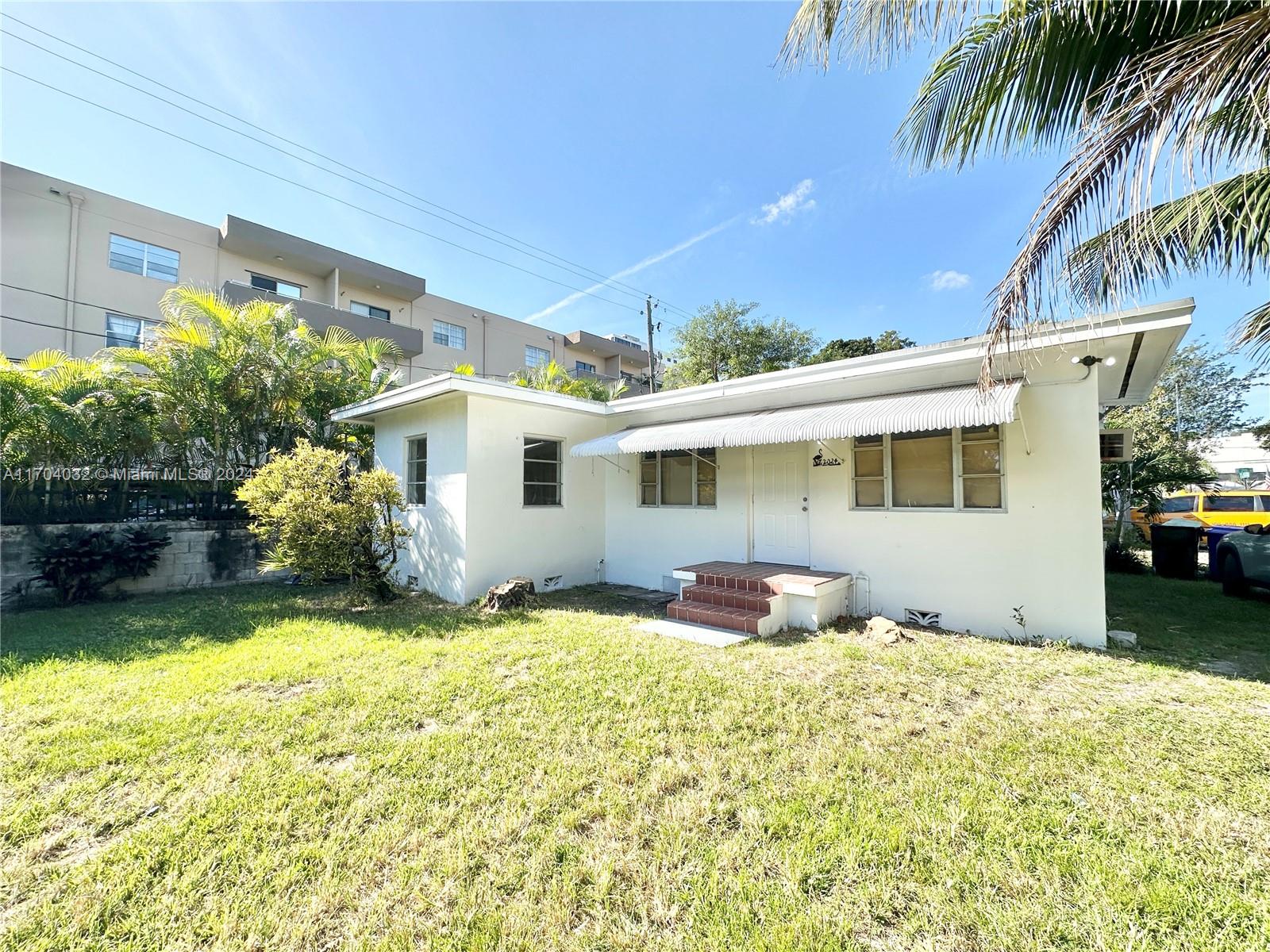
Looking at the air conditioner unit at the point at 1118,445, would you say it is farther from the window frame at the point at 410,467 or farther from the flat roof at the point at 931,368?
the window frame at the point at 410,467

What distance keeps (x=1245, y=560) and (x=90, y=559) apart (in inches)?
842

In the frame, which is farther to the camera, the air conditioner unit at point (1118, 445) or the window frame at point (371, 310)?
the window frame at point (371, 310)

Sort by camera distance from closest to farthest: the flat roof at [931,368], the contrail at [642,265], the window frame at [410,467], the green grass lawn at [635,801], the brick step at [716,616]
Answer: the green grass lawn at [635,801] < the flat roof at [931,368] < the brick step at [716,616] < the window frame at [410,467] < the contrail at [642,265]

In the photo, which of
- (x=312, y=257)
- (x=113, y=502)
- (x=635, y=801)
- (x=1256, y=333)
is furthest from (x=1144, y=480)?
(x=312, y=257)

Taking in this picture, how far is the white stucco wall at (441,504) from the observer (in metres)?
9.24

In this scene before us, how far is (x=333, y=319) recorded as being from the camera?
22.2 meters

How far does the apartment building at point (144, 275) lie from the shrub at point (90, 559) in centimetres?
1420

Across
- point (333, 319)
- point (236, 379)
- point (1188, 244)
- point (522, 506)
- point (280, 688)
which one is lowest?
point (280, 688)

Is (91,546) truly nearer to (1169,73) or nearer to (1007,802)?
(1007,802)


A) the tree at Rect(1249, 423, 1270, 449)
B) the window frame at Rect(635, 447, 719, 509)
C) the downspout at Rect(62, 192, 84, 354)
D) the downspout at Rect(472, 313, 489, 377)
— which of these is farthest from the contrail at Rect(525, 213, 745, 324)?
the tree at Rect(1249, 423, 1270, 449)

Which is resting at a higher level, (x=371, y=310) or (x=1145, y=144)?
(x=371, y=310)

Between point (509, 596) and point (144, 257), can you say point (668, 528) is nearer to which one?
point (509, 596)

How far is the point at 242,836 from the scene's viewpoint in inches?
117

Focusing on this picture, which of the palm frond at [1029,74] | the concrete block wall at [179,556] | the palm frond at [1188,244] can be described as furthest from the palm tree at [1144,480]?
the concrete block wall at [179,556]
